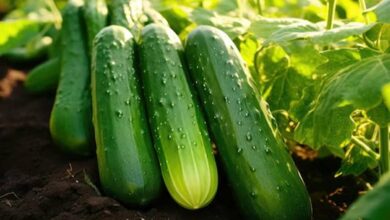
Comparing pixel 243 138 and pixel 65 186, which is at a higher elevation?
pixel 243 138

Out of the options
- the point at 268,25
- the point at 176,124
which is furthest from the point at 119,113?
the point at 268,25

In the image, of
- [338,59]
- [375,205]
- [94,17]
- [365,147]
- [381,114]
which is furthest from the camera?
[94,17]

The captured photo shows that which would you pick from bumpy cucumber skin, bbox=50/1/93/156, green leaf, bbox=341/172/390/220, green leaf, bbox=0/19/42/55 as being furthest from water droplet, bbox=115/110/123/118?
green leaf, bbox=341/172/390/220

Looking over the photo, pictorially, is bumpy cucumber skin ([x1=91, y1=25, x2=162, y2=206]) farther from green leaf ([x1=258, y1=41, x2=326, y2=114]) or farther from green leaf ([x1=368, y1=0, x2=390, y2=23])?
green leaf ([x1=368, y1=0, x2=390, y2=23])

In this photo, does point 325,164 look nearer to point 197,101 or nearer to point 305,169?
point 305,169

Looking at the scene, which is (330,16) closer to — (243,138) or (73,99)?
(243,138)

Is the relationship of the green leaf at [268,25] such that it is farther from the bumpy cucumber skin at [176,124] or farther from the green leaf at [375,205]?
the green leaf at [375,205]

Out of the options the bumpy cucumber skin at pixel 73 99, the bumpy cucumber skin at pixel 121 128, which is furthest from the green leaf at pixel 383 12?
the bumpy cucumber skin at pixel 73 99

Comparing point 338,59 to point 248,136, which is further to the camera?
point 248,136
